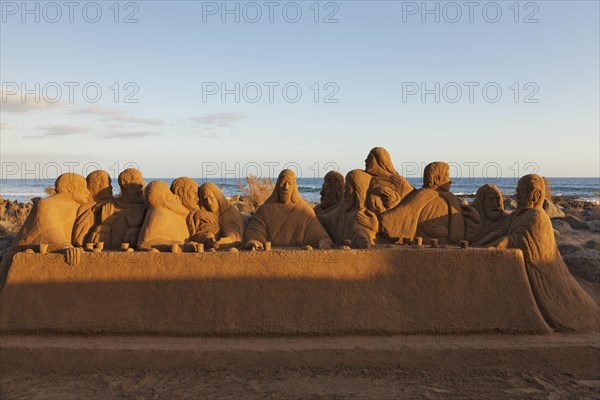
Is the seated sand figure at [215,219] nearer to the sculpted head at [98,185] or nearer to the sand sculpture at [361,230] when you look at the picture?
the sand sculpture at [361,230]

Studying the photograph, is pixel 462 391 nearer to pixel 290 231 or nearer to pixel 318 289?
pixel 318 289

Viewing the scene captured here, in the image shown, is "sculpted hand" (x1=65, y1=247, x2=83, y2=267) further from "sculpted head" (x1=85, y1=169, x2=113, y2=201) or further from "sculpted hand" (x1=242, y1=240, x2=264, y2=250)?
"sculpted hand" (x1=242, y1=240, x2=264, y2=250)

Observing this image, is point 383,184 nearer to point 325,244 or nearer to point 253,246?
point 325,244

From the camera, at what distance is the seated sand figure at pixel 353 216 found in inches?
218

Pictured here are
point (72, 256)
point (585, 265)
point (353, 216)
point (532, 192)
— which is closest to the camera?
point (72, 256)

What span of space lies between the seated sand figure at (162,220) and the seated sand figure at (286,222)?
79 centimetres

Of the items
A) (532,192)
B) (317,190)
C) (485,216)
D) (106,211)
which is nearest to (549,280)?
(532,192)

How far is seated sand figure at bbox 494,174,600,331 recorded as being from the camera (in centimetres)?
478

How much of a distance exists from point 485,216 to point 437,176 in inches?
29.3

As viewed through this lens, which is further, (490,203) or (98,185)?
(98,185)

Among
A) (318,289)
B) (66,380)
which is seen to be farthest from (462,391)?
(66,380)

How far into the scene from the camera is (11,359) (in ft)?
14.7

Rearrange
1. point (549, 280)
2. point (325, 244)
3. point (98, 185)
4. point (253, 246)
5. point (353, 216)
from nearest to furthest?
point (549, 280) < point (253, 246) < point (325, 244) < point (353, 216) < point (98, 185)

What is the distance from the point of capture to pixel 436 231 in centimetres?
557
